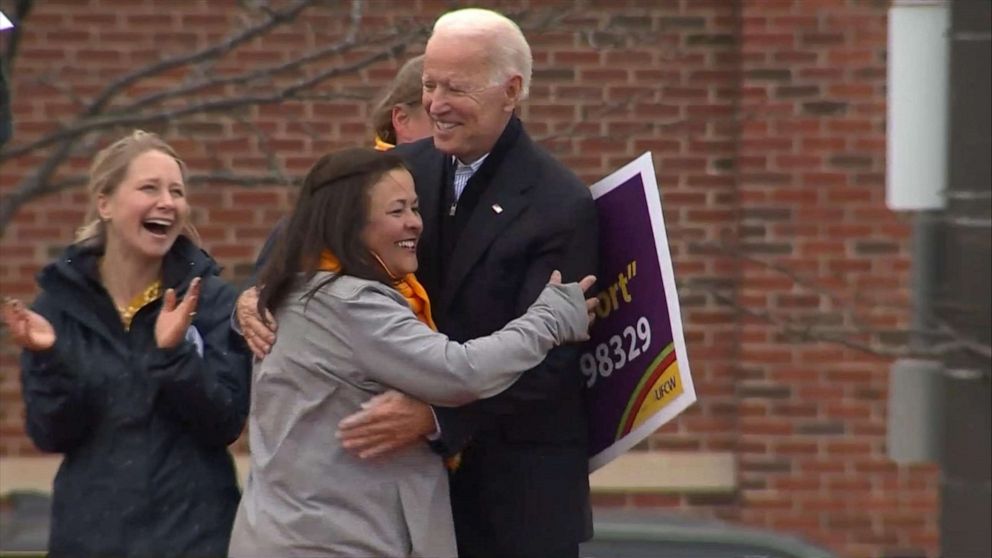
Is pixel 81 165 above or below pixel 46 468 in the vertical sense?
above

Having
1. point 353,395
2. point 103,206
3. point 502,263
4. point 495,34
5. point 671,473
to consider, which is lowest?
point 671,473

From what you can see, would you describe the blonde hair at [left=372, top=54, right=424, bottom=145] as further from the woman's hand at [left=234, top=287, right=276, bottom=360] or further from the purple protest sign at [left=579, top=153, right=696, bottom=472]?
the woman's hand at [left=234, top=287, right=276, bottom=360]

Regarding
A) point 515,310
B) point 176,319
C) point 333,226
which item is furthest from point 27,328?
point 515,310

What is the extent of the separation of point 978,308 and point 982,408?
22 cm

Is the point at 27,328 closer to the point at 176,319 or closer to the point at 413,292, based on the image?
the point at 176,319

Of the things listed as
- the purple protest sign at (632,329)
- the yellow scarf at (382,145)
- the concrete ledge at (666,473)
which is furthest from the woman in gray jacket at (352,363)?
the concrete ledge at (666,473)

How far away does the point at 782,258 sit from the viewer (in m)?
7.85

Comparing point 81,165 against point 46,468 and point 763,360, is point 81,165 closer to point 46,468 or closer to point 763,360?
point 46,468

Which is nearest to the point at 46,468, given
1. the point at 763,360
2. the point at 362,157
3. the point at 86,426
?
the point at 763,360

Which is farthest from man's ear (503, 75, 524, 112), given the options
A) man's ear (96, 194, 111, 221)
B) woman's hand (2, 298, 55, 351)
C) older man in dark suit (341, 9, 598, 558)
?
woman's hand (2, 298, 55, 351)

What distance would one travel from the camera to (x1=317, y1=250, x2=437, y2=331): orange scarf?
10.9 ft

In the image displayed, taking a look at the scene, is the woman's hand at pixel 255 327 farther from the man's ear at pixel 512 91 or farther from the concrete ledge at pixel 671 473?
the concrete ledge at pixel 671 473

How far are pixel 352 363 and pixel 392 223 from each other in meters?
0.26

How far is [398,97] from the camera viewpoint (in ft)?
13.0
